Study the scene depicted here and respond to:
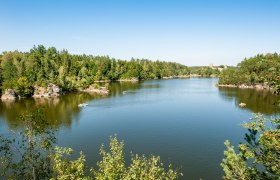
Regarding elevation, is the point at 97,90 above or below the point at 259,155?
below

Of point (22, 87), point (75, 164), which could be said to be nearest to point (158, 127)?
point (75, 164)

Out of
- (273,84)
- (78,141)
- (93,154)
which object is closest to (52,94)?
(78,141)

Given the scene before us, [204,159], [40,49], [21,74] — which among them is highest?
[40,49]

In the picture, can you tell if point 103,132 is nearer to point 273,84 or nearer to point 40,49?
point 273,84

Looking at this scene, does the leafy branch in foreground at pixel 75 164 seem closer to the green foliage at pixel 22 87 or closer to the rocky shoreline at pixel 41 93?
the rocky shoreline at pixel 41 93

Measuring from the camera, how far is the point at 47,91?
360 ft

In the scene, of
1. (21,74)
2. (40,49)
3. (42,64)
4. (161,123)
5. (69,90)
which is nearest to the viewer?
(161,123)

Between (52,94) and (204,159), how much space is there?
289ft

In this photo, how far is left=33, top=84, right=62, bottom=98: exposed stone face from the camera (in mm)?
108519

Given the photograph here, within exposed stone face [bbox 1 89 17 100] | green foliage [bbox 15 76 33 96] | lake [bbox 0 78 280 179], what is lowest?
lake [bbox 0 78 280 179]

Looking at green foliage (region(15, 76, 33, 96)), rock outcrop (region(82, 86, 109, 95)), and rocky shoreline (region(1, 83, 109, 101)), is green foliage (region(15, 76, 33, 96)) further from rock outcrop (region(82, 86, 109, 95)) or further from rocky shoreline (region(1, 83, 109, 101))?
rock outcrop (region(82, 86, 109, 95))

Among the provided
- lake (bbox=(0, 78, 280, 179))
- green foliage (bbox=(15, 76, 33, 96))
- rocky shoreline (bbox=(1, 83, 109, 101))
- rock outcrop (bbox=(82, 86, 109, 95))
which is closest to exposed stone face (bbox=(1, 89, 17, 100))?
rocky shoreline (bbox=(1, 83, 109, 101))

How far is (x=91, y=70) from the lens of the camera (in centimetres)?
19450

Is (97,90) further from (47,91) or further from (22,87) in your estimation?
(22,87)
